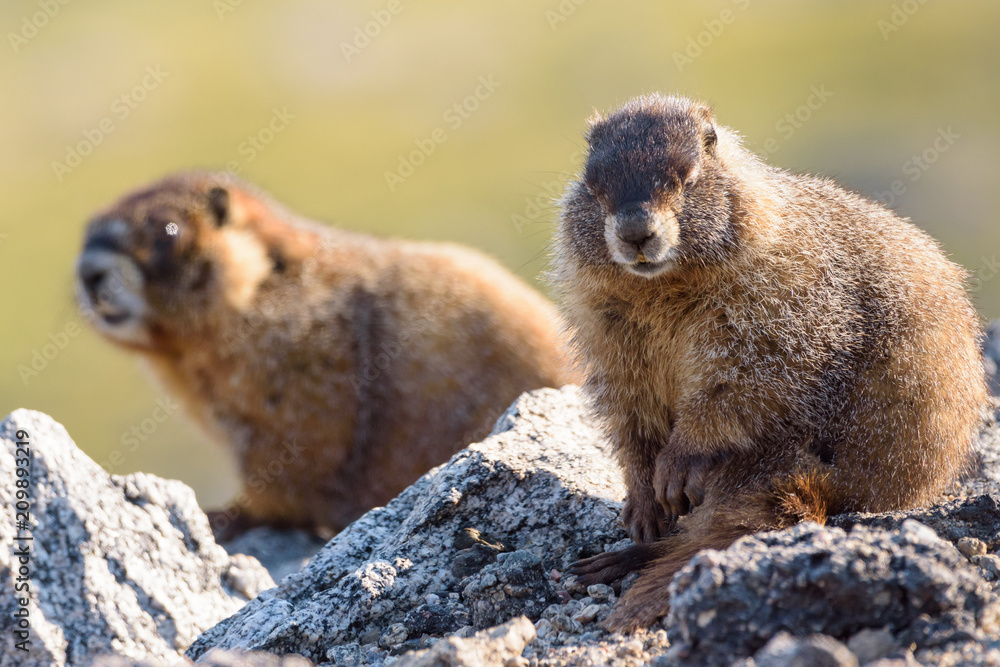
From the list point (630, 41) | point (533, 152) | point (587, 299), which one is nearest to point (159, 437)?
point (533, 152)

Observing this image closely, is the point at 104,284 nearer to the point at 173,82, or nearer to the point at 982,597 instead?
the point at 982,597

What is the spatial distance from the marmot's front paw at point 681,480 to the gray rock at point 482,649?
1258 millimetres

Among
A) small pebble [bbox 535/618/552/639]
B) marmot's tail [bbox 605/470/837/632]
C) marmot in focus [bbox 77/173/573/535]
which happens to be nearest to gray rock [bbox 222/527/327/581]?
marmot in focus [bbox 77/173/573/535]

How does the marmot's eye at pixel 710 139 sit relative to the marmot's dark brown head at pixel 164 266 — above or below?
above

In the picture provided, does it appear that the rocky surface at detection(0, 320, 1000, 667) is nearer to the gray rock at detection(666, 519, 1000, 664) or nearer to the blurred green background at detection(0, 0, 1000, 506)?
the gray rock at detection(666, 519, 1000, 664)

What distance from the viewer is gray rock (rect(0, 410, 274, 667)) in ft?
20.8

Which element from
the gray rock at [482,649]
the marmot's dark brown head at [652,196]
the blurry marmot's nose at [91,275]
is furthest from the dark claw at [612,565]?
the blurry marmot's nose at [91,275]

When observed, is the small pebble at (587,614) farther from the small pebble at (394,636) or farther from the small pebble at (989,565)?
the small pebble at (989,565)

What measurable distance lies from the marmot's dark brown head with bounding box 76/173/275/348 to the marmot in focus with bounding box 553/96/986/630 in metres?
6.01

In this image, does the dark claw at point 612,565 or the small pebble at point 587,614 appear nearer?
the small pebble at point 587,614

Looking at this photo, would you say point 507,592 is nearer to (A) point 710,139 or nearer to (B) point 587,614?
(B) point 587,614

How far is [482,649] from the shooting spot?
4844mm

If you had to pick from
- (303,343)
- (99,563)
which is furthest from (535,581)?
(303,343)

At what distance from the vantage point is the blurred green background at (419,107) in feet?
237
